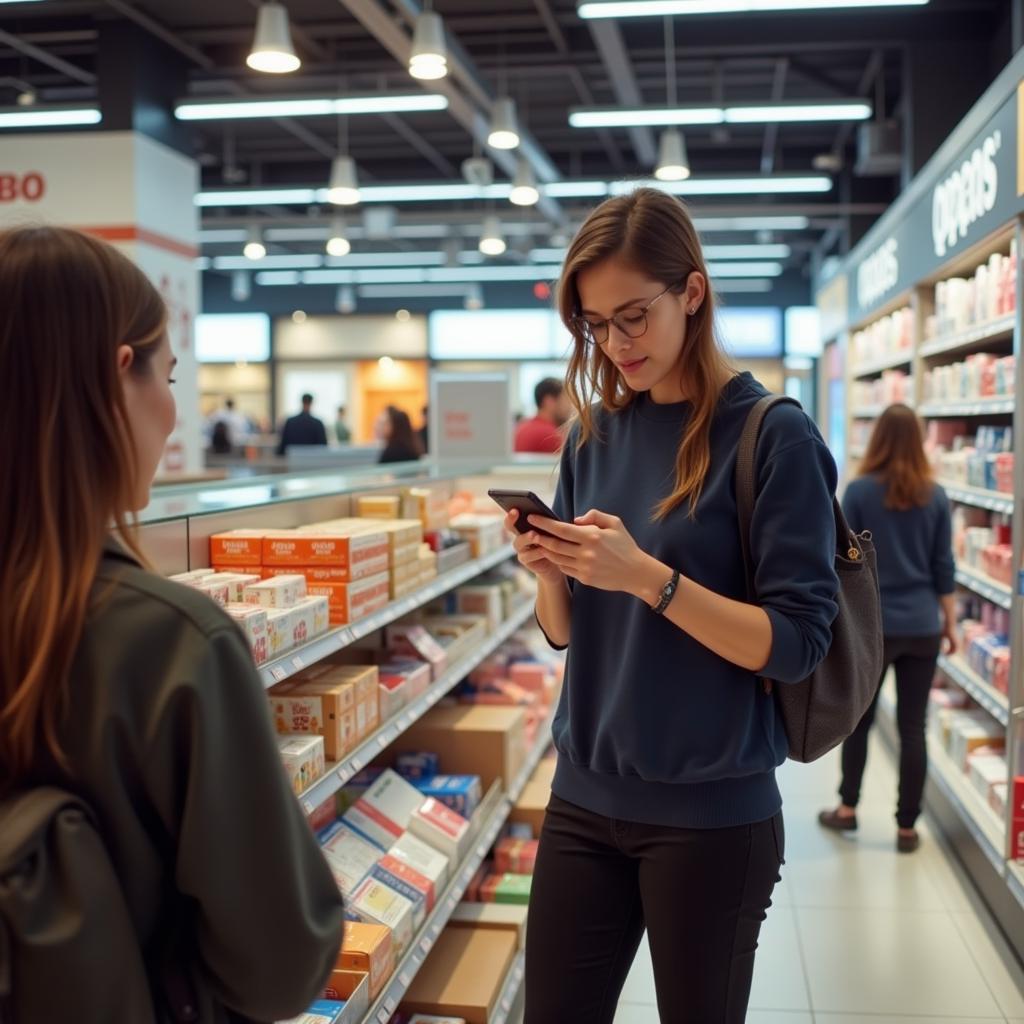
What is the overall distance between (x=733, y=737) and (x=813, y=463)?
443 mm

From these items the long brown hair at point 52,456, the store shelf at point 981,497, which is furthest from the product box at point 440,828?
the long brown hair at point 52,456

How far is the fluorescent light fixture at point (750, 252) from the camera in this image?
1858cm

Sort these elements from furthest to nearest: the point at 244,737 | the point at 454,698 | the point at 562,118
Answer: the point at 562,118, the point at 454,698, the point at 244,737

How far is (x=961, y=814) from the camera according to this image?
4.82 m

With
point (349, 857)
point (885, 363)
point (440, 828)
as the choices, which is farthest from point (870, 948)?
point (885, 363)

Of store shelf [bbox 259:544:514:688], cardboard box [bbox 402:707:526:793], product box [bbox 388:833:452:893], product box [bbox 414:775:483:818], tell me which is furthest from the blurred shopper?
product box [bbox 388:833:452:893]

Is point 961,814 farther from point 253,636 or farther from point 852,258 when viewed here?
point 852,258

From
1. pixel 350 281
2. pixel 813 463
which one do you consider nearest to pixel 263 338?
pixel 350 281

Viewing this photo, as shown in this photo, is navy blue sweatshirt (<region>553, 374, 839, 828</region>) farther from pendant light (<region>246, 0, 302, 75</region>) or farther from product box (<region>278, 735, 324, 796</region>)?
pendant light (<region>246, 0, 302, 75</region>)

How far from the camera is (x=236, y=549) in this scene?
8.82 feet

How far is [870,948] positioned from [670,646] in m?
2.83

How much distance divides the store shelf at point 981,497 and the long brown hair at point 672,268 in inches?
107

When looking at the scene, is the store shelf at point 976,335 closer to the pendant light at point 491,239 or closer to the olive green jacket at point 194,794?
the olive green jacket at point 194,794

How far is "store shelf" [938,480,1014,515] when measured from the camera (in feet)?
14.5
